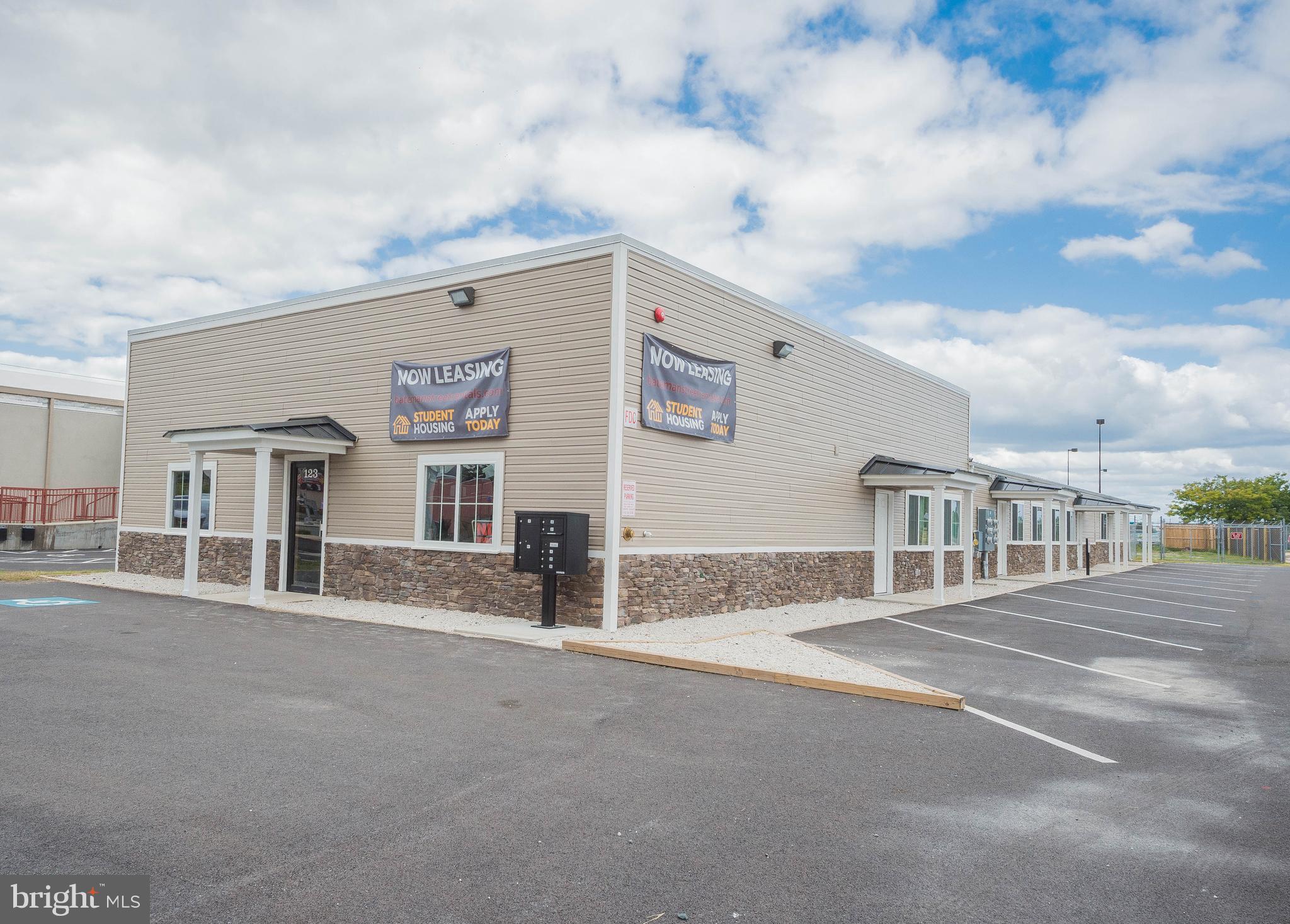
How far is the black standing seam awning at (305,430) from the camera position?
13931 millimetres

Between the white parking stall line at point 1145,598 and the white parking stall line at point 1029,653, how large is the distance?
8.09 meters

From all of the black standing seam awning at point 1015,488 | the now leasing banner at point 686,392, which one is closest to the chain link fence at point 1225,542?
the black standing seam awning at point 1015,488

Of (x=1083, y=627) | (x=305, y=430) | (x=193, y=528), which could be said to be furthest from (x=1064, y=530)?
(x=193, y=528)

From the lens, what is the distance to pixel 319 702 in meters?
7.06

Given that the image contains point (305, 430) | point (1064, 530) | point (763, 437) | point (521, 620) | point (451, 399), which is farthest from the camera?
point (1064, 530)

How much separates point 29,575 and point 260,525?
23.7 feet

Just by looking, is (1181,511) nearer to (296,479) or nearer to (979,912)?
(296,479)

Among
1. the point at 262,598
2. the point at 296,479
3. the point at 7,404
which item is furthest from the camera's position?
the point at 7,404

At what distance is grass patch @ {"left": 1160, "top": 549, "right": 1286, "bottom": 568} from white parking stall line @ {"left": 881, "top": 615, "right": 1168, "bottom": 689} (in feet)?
113

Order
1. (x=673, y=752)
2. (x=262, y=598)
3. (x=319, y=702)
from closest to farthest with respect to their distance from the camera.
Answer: (x=673, y=752), (x=319, y=702), (x=262, y=598)

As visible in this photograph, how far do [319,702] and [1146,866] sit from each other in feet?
19.4

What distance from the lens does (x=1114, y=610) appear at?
679 inches

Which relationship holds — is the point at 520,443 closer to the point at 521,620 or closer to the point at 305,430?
the point at 521,620

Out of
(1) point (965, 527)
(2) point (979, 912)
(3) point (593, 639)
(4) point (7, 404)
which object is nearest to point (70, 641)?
(3) point (593, 639)
